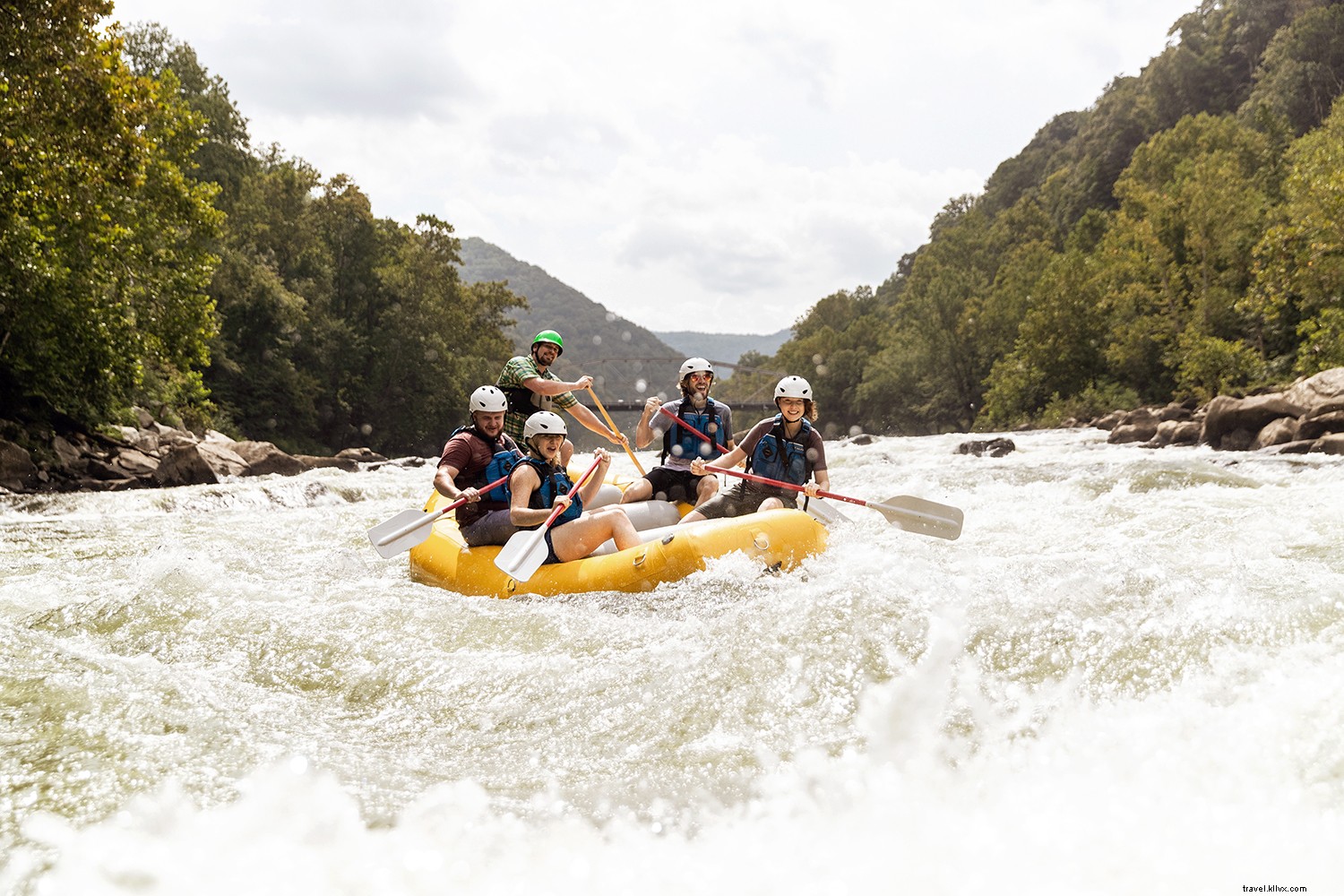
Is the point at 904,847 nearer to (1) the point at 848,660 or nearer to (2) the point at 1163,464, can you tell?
(1) the point at 848,660

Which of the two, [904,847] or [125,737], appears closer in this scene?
[904,847]

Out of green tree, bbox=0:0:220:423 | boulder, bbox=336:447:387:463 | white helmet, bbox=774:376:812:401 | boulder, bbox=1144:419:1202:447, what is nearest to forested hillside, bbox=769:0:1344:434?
boulder, bbox=1144:419:1202:447

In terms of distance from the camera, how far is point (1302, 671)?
2.87m

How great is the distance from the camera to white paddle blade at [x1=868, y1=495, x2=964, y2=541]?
5.60 meters

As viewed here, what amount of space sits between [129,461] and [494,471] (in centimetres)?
965

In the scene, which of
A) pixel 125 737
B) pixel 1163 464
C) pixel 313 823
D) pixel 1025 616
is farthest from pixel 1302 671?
pixel 1163 464

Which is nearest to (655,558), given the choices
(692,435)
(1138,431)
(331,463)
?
(692,435)

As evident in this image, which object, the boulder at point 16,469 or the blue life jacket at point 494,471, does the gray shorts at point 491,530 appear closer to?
the blue life jacket at point 494,471

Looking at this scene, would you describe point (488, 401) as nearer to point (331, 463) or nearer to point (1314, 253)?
point (331, 463)

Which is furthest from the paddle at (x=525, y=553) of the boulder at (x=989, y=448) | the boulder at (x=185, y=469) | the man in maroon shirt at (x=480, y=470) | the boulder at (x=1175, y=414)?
the boulder at (x=1175, y=414)

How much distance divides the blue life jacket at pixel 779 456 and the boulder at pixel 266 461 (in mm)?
12264

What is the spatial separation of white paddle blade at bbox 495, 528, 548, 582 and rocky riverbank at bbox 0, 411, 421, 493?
8.77 m

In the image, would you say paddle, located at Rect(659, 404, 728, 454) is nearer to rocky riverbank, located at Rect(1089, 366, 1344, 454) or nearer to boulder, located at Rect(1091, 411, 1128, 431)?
rocky riverbank, located at Rect(1089, 366, 1344, 454)

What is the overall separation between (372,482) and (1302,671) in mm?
13576
